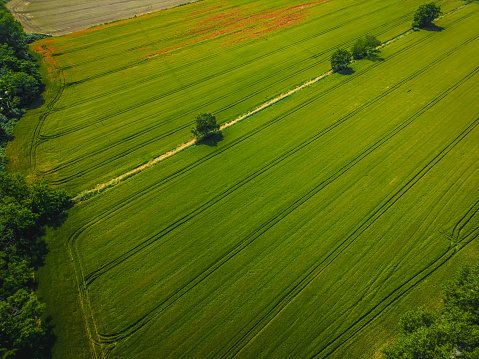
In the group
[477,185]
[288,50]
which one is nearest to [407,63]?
[288,50]

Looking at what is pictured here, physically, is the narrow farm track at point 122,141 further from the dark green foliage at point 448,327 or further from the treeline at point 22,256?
the dark green foliage at point 448,327

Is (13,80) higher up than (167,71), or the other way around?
(13,80)

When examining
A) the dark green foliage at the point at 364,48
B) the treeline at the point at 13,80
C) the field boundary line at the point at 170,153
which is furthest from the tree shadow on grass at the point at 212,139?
the dark green foliage at the point at 364,48

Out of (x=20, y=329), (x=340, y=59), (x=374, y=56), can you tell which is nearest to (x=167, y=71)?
(x=340, y=59)

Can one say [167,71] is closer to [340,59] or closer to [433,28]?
[340,59]

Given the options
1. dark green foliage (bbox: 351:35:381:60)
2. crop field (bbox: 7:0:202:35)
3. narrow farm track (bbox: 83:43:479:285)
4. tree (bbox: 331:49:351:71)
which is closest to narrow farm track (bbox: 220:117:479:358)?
narrow farm track (bbox: 83:43:479:285)

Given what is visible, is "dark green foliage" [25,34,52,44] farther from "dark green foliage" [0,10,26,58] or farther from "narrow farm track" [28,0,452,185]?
"narrow farm track" [28,0,452,185]
